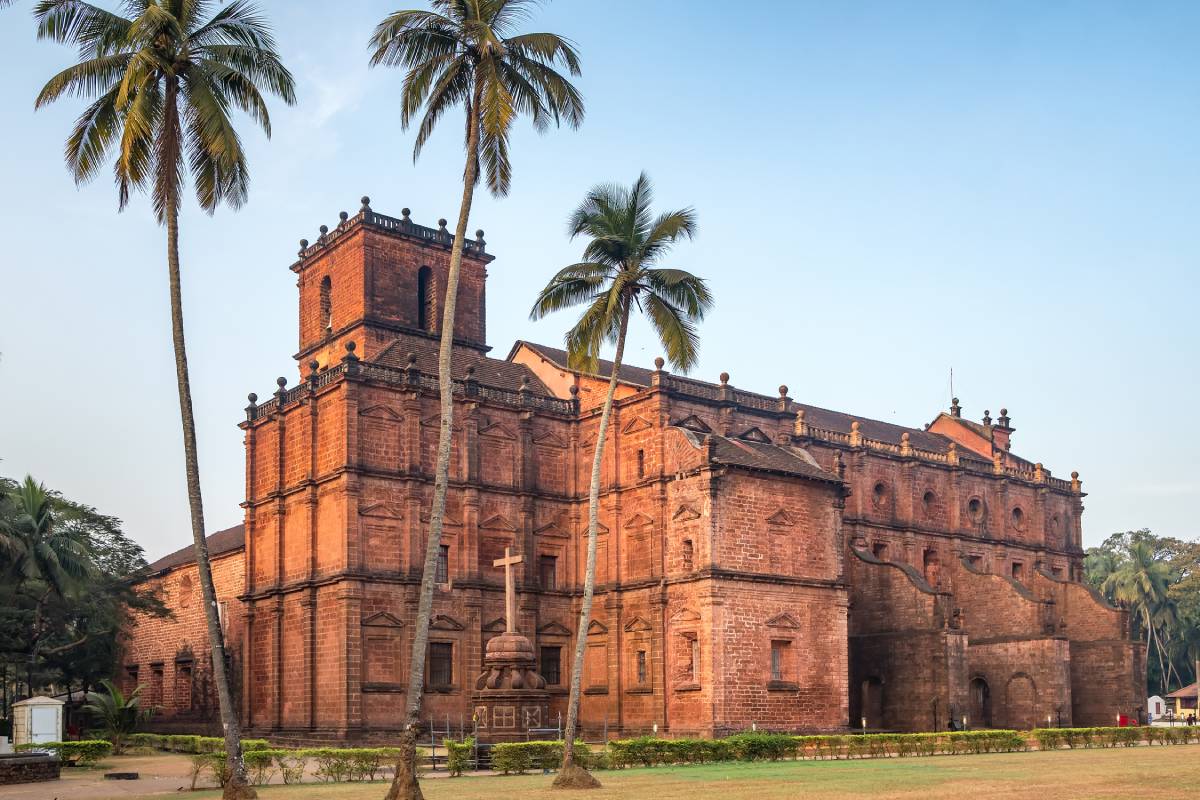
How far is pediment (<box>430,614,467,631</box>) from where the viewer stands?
4122cm

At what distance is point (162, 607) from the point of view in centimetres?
5122

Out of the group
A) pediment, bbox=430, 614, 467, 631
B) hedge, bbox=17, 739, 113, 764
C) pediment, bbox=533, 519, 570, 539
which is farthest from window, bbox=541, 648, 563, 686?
hedge, bbox=17, 739, 113, 764

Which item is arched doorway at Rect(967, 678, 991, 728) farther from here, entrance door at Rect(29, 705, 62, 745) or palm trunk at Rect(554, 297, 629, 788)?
entrance door at Rect(29, 705, 62, 745)

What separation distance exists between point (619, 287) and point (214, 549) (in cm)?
3406

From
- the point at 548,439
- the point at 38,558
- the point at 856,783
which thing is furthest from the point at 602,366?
the point at 856,783

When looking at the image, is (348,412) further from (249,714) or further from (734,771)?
(734,771)

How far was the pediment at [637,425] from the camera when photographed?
44.6 metres

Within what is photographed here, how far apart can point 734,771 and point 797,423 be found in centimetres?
2384

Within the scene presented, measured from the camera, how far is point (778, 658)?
4191 cm

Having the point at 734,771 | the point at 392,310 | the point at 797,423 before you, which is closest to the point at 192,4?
the point at 734,771

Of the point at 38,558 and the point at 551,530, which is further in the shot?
the point at 551,530

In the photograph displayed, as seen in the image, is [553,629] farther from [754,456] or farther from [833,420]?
[833,420]

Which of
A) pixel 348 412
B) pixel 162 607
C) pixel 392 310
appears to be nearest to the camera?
pixel 348 412

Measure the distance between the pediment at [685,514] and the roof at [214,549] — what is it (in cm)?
1786
